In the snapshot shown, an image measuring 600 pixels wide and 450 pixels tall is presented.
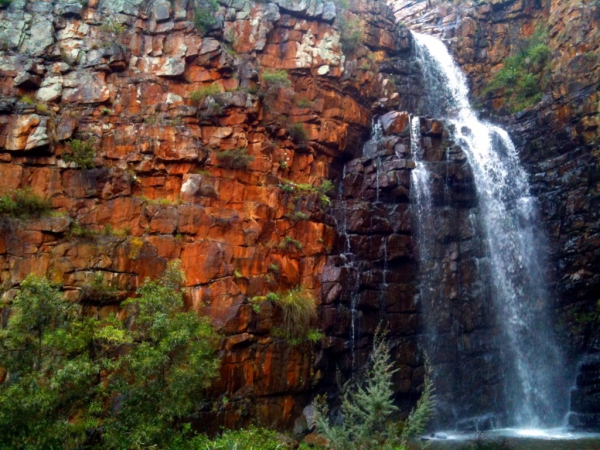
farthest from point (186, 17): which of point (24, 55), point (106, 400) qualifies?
point (106, 400)

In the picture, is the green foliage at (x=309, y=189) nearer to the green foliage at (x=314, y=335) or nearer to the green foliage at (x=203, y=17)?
the green foliage at (x=314, y=335)

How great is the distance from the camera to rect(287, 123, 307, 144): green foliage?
894 inches

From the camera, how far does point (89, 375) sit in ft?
39.6

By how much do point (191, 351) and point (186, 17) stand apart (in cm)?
1493

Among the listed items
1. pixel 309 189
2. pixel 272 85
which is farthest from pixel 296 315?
pixel 272 85

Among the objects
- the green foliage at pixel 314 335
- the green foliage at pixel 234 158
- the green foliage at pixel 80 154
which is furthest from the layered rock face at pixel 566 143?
the green foliage at pixel 80 154

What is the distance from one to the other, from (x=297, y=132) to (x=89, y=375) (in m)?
13.6

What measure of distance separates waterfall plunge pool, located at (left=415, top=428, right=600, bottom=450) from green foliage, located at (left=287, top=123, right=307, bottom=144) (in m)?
12.1

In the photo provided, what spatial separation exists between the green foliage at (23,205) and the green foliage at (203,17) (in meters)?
9.54

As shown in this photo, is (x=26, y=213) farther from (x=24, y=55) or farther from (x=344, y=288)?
(x=344, y=288)

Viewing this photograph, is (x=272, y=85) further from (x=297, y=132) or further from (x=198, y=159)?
(x=198, y=159)

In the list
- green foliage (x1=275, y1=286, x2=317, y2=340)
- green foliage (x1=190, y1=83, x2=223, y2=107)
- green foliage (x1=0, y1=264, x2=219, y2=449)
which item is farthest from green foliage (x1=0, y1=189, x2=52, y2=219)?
green foliage (x1=275, y1=286, x2=317, y2=340)

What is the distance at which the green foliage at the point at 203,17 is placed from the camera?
2281cm

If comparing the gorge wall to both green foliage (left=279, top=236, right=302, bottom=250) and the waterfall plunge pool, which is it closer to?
green foliage (left=279, top=236, right=302, bottom=250)
